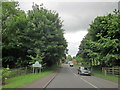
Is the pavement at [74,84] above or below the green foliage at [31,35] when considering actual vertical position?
below

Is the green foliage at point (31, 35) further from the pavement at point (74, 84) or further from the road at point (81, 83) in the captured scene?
the pavement at point (74, 84)

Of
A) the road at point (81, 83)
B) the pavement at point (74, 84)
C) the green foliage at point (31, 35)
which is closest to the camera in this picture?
the pavement at point (74, 84)

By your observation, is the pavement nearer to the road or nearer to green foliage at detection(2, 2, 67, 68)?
the road

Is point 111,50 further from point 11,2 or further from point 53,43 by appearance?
point 11,2

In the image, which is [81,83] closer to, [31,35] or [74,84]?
[74,84]

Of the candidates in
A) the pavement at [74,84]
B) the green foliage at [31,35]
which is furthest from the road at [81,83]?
the green foliage at [31,35]

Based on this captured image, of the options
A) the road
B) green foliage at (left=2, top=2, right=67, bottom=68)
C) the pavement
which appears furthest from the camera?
green foliage at (left=2, top=2, right=67, bottom=68)

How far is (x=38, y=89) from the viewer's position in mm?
10992

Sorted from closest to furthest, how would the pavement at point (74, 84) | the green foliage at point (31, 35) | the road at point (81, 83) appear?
the pavement at point (74, 84) < the road at point (81, 83) < the green foliage at point (31, 35)

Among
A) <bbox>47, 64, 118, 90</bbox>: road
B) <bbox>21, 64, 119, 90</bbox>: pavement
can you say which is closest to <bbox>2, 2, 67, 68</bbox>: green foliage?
<bbox>47, 64, 118, 90</bbox>: road

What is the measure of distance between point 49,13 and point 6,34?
1053 centimetres

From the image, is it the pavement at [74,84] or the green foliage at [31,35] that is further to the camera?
the green foliage at [31,35]

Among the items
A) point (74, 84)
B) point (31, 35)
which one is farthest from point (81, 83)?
point (31, 35)

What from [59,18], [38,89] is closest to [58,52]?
[59,18]
